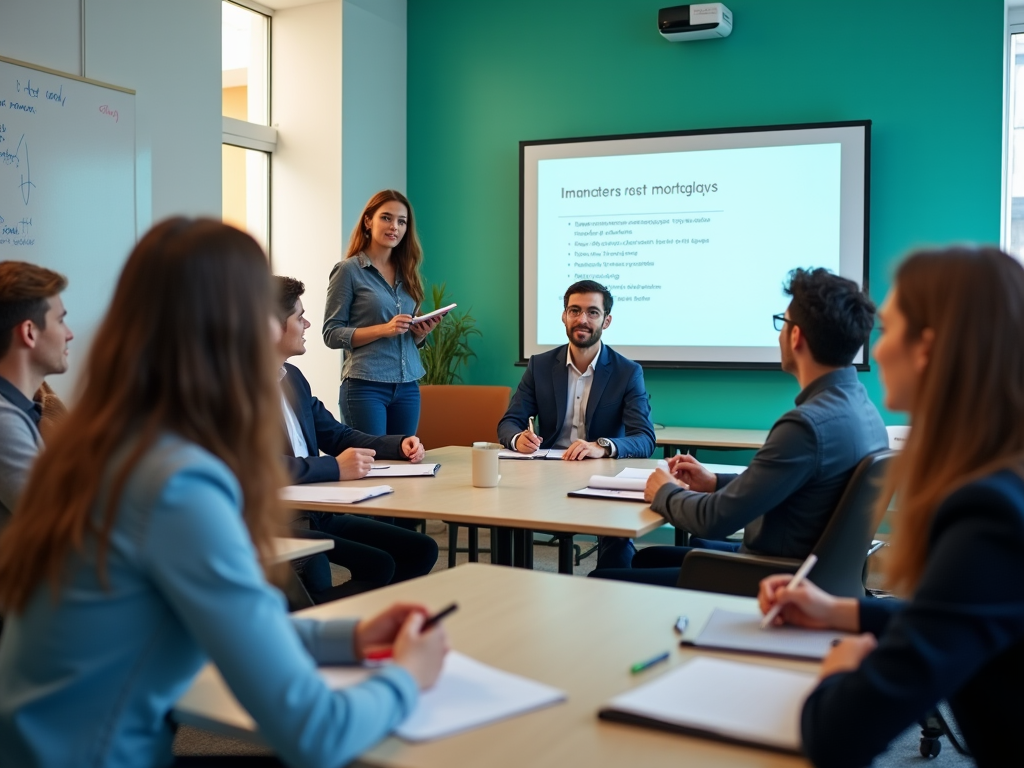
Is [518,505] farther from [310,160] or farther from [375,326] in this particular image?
[310,160]

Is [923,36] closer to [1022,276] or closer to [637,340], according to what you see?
[637,340]

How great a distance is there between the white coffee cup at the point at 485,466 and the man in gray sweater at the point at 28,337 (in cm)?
114

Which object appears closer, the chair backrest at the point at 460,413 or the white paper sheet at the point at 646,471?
the white paper sheet at the point at 646,471

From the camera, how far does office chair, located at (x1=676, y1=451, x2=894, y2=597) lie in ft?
7.14

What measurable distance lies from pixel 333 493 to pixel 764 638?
1554mm

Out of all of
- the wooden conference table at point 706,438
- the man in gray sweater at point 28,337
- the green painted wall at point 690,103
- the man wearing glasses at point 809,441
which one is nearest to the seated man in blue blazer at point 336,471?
the man in gray sweater at point 28,337


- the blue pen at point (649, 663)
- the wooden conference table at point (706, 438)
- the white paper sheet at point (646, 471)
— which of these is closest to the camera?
the blue pen at point (649, 663)

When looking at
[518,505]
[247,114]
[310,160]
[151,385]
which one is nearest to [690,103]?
[310,160]

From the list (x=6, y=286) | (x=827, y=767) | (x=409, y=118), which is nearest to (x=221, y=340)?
(x=827, y=767)

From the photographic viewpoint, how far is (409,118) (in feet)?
21.4

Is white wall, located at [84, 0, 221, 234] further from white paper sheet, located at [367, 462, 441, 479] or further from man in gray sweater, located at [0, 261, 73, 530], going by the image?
man in gray sweater, located at [0, 261, 73, 530]

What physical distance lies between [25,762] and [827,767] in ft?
2.76

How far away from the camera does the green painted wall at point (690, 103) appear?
515 cm

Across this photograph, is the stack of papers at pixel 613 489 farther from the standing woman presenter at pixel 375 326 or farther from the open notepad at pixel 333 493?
the standing woman presenter at pixel 375 326
